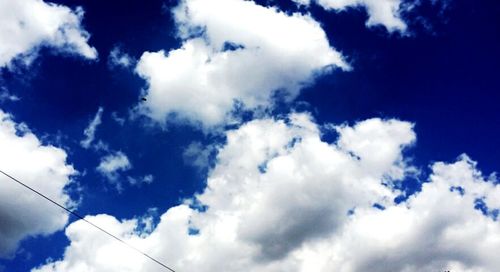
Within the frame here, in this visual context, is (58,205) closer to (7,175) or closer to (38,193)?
(38,193)

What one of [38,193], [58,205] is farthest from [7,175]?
[58,205]

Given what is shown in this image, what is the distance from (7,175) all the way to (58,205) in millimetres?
4595

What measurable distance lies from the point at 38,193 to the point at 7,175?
273 centimetres

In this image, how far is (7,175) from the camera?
2380cm

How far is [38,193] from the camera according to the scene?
2509cm

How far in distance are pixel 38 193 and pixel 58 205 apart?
6.52 ft
